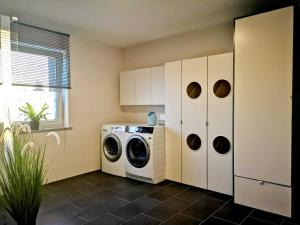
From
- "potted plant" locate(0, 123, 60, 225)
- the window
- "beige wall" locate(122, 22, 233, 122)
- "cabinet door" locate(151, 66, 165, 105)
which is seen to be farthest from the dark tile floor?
"beige wall" locate(122, 22, 233, 122)

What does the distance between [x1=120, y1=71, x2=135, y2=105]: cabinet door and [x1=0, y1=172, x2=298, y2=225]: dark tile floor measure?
1.52 metres

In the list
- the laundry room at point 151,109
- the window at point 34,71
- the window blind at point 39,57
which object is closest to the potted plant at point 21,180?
the laundry room at point 151,109

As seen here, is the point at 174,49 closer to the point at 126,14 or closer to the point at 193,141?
the point at 126,14

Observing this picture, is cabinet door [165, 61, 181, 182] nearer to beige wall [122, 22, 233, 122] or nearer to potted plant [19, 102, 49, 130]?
beige wall [122, 22, 233, 122]

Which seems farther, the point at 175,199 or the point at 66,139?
the point at 66,139

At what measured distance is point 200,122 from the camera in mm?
3117

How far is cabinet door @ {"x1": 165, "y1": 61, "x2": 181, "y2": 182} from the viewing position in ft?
10.9

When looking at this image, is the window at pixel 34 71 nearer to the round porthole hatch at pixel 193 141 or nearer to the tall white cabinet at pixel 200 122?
the tall white cabinet at pixel 200 122

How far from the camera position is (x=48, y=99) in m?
3.40

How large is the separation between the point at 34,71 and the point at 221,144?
2.79m

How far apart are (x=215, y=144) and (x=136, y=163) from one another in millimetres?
1254

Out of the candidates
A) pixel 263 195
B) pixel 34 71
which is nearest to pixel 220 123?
pixel 263 195

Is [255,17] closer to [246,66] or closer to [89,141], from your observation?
[246,66]

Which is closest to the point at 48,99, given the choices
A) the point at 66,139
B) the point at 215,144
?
the point at 66,139
